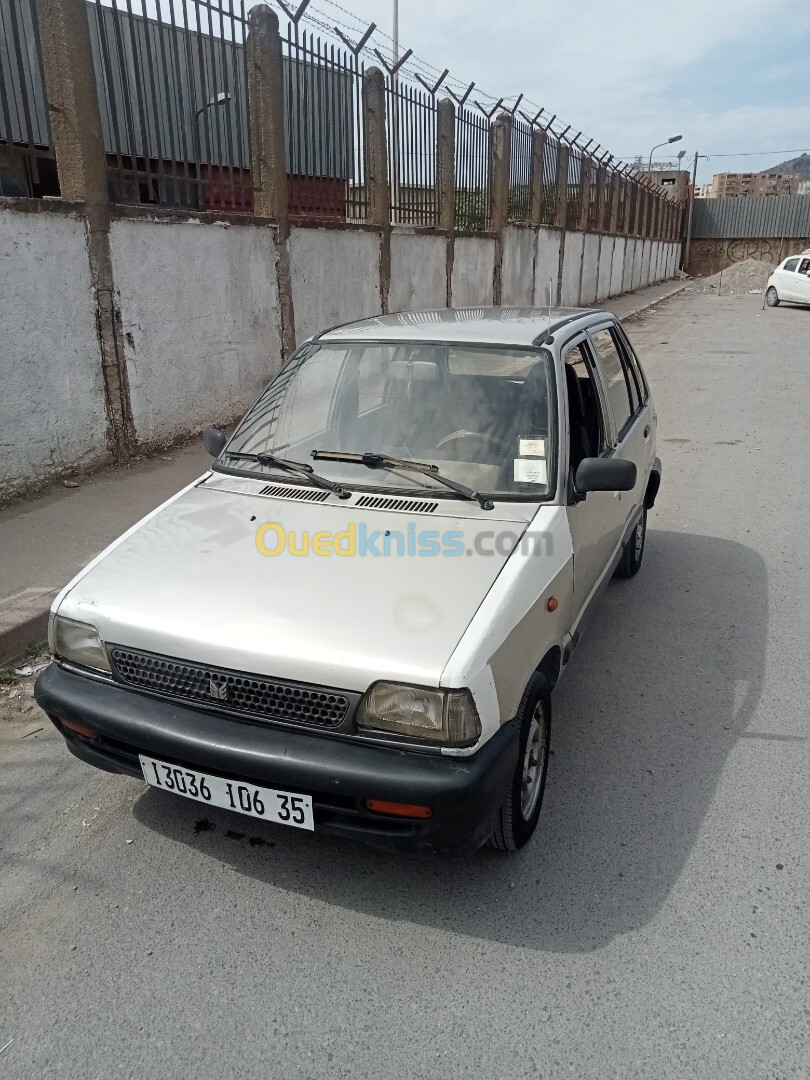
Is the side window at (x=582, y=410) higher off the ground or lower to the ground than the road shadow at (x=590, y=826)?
higher

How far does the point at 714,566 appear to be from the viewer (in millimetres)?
5422

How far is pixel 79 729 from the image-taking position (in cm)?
270

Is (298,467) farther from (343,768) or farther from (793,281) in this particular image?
(793,281)

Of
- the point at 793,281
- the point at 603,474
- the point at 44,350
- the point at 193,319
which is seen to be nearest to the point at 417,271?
the point at 193,319

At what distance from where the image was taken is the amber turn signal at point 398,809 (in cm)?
228

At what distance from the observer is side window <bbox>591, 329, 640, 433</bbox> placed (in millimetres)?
4211

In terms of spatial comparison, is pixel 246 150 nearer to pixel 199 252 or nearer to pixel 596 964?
pixel 199 252

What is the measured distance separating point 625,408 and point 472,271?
11.5m

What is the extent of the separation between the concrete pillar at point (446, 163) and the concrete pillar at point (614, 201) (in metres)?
16.8

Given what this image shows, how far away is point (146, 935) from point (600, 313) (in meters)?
3.92

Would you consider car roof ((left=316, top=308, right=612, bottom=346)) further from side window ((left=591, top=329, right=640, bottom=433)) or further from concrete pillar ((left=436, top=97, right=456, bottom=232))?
concrete pillar ((left=436, top=97, right=456, bottom=232))

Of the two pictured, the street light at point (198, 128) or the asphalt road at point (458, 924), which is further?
the street light at point (198, 128)

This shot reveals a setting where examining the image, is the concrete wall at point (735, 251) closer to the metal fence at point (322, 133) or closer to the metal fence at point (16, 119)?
the metal fence at point (322, 133)

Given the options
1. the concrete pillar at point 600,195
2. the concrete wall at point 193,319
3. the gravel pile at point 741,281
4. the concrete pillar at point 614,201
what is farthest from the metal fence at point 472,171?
the gravel pile at point 741,281
